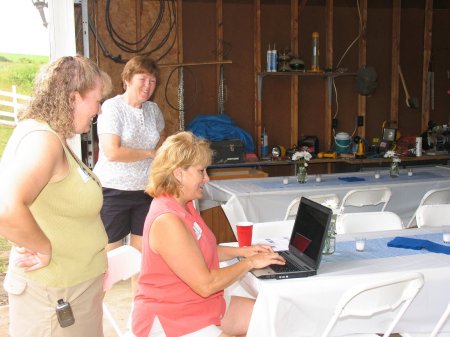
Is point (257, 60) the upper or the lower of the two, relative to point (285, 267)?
upper

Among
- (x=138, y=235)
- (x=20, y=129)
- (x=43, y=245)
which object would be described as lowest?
(x=138, y=235)

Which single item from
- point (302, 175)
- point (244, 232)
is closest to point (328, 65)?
point (302, 175)

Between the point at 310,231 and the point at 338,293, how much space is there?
287 millimetres

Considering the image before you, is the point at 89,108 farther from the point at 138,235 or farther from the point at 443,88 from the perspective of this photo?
the point at 443,88

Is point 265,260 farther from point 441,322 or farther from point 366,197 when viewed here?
point 366,197

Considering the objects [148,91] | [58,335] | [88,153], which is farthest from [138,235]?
[88,153]

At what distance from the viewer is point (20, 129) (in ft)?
5.15

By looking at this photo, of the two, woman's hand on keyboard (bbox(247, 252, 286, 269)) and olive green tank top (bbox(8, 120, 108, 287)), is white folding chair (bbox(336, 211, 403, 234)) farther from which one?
olive green tank top (bbox(8, 120, 108, 287))

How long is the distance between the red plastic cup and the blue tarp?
342 cm

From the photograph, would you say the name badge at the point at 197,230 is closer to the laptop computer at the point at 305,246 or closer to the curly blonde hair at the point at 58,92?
the laptop computer at the point at 305,246

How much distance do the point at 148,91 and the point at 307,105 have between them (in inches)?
148

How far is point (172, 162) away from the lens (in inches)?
82.4

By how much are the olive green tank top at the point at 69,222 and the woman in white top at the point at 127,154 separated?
135 centimetres

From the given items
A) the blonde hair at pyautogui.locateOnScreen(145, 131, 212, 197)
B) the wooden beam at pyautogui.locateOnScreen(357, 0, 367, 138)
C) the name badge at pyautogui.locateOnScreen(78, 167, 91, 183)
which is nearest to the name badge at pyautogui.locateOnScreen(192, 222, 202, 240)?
the blonde hair at pyautogui.locateOnScreen(145, 131, 212, 197)
